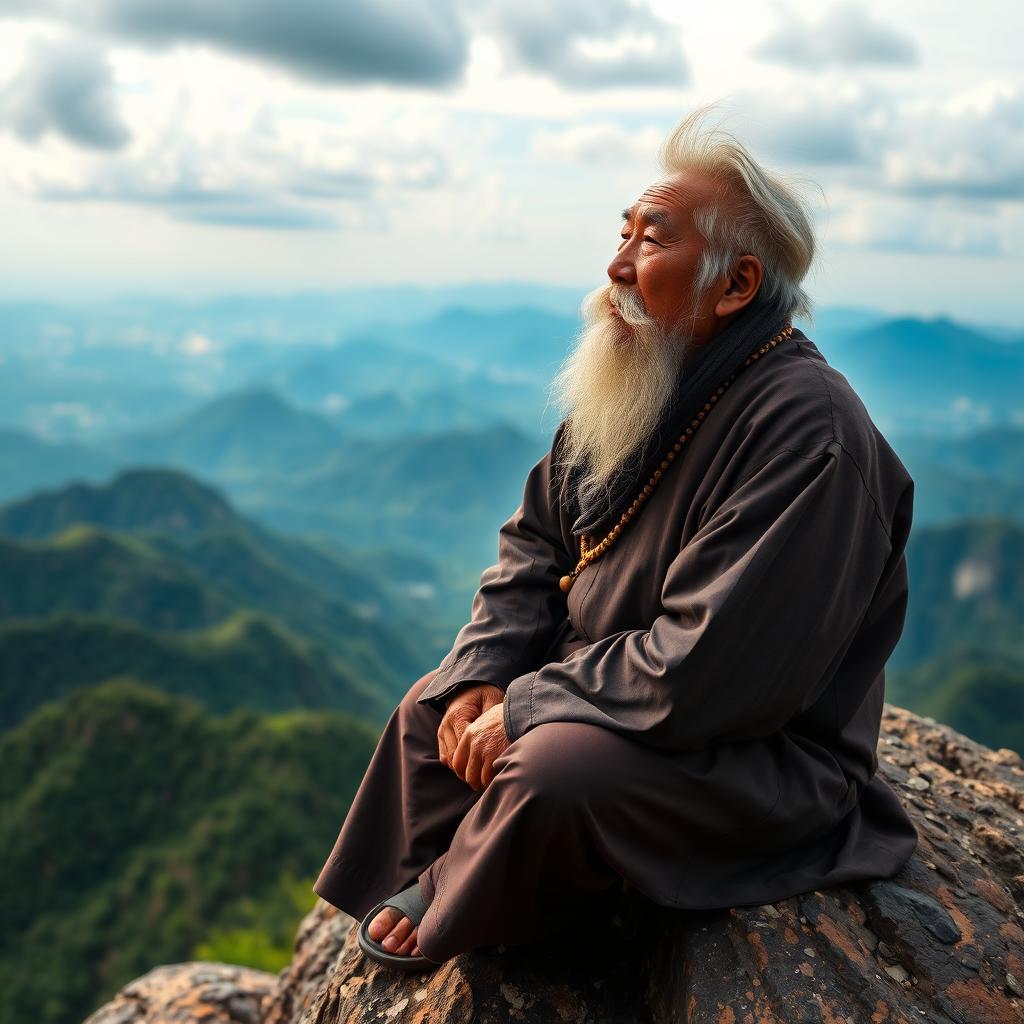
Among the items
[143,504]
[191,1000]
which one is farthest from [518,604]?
[143,504]

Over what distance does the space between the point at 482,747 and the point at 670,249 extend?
5.40ft

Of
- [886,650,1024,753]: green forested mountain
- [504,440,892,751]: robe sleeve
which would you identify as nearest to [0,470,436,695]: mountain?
[886,650,1024,753]: green forested mountain

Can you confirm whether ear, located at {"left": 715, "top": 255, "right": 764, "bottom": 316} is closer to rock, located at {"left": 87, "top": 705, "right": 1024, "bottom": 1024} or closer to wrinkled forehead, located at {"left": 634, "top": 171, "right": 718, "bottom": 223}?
wrinkled forehead, located at {"left": 634, "top": 171, "right": 718, "bottom": 223}

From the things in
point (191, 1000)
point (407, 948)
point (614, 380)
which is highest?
point (614, 380)

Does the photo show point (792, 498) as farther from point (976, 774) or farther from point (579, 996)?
point (976, 774)

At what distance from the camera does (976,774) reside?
15.3 ft

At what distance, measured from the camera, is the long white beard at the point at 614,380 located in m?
3.19

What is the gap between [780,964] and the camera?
9.00 feet

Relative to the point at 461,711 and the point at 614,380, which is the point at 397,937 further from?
the point at 614,380

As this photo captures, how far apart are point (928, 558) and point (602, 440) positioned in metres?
141

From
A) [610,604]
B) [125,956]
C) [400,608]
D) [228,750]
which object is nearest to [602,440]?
[610,604]

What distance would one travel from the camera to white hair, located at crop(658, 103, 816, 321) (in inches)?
123

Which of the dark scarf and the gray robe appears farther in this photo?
the dark scarf

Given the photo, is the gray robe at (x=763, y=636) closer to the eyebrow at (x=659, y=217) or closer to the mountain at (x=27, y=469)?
the eyebrow at (x=659, y=217)
